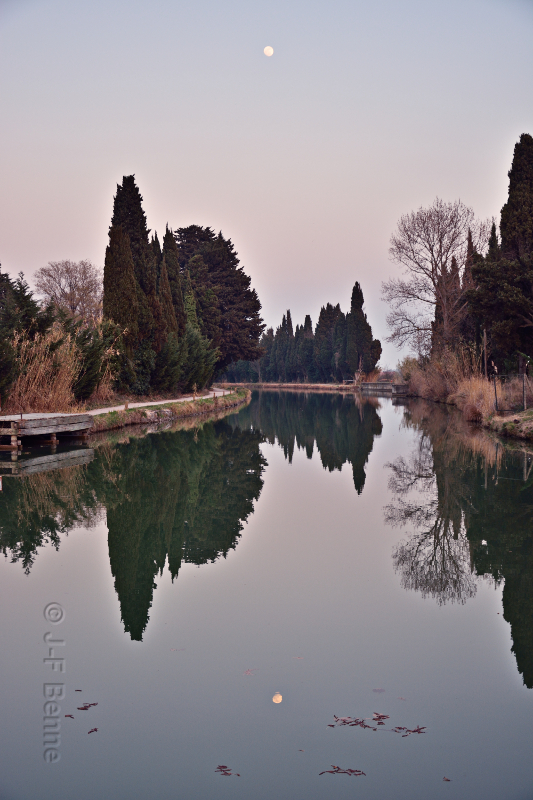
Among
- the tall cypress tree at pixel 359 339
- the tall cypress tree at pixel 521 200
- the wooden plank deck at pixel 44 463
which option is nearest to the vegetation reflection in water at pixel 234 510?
the wooden plank deck at pixel 44 463

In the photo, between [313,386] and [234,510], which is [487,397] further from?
[313,386]

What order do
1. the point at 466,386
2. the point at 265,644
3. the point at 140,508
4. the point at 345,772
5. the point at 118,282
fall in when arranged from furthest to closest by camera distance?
1. the point at 466,386
2. the point at 118,282
3. the point at 140,508
4. the point at 265,644
5. the point at 345,772

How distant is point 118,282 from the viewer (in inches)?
948

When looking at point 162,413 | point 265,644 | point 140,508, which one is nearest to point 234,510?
point 140,508

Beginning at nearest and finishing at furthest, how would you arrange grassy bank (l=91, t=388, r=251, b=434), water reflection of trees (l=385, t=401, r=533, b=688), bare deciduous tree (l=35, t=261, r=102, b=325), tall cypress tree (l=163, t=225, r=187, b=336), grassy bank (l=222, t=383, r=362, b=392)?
water reflection of trees (l=385, t=401, r=533, b=688), grassy bank (l=91, t=388, r=251, b=434), tall cypress tree (l=163, t=225, r=187, b=336), bare deciduous tree (l=35, t=261, r=102, b=325), grassy bank (l=222, t=383, r=362, b=392)

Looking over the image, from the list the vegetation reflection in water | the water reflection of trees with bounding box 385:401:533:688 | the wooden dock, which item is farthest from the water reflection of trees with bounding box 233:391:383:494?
the wooden dock

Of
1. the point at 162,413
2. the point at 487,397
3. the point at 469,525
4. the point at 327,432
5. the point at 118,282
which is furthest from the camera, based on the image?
the point at 118,282

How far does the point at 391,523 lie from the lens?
8.37 meters

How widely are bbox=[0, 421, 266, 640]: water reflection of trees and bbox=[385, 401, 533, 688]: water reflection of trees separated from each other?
6.81ft

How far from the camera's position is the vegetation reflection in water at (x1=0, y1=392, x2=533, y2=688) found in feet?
20.0

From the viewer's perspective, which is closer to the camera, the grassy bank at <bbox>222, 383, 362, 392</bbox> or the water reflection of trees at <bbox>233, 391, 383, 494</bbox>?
the water reflection of trees at <bbox>233, 391, 383, 494</bbox>

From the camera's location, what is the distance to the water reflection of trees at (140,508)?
→ 6.55 m

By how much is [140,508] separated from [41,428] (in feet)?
20.3

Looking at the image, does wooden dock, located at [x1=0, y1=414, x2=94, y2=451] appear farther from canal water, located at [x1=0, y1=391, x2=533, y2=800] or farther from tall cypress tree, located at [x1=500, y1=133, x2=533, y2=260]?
tall cypress tree, located at [x1=500, y1=133, x2=533, y2=260]
